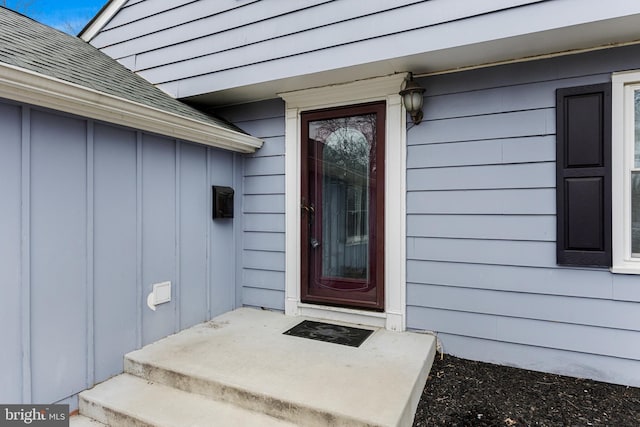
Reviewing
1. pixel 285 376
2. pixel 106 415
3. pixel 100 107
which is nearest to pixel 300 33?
pixel 100 107

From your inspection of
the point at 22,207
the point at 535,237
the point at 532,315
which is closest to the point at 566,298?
the point at 532,315

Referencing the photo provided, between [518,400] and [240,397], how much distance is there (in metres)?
1.76

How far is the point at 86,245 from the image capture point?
243 centimetres

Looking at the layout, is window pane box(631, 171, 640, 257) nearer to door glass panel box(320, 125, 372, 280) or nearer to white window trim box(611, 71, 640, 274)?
white window trim box(611, 71, 640, 274)

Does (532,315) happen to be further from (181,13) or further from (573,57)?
(181,13)

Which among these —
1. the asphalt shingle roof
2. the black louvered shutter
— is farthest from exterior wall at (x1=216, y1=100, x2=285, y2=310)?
the black louvered shutter

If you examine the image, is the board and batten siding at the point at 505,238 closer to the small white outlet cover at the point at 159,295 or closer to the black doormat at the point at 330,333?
the black doormat at the point at 330,333

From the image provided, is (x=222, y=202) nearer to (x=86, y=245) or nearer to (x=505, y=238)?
(x=86, y=245)

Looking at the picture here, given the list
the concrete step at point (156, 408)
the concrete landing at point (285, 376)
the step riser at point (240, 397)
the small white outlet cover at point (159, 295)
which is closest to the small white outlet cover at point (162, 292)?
the small white outlet cover at point (159, 295)

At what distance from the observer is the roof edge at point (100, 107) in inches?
76.4

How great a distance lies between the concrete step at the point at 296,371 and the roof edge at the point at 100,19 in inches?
142

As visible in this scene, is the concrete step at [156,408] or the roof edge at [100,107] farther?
the concrete step at [156,408]

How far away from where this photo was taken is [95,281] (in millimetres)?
2486

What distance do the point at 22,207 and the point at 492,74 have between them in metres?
3.31
